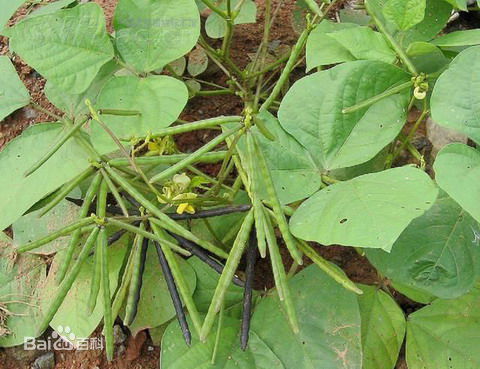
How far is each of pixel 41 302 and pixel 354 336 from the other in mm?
665

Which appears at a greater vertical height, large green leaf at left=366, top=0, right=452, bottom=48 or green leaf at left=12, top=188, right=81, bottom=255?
large green leaf at left=366, top=0, right=452, bottom=48

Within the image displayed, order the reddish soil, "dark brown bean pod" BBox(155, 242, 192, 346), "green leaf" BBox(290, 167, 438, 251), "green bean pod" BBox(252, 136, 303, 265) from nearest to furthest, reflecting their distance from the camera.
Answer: "green leaf" BBox(290, 167, 438, 251), "green bean pod" BBox(252, 136, 303, 265), "dark brown bean pod" BBox(155, 242, 192, 346), the reddish soil

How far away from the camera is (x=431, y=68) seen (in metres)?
1.30

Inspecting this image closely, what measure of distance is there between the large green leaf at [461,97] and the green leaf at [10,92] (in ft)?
2.71

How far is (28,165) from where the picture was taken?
1.24 metres

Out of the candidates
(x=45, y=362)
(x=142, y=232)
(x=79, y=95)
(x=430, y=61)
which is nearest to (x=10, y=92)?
(x=79, y=95)

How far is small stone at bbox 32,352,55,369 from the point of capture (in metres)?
1.46

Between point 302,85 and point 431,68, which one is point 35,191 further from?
point 431,68

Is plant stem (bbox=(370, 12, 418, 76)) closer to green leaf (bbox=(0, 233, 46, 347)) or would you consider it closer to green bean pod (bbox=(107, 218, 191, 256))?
green bean pod (bbox=(107, 218, 191, 256))

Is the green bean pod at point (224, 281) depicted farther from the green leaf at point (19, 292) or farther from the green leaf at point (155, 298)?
the green leaf at point (19, 292)

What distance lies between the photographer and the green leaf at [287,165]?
112 centimetres

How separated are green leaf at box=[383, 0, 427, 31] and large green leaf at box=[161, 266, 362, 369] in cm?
51

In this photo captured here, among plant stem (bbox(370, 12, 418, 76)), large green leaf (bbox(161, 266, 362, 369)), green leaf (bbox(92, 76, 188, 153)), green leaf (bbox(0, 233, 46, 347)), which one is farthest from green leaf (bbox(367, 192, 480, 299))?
green leaf (bbox(0, 233, 46, 347))

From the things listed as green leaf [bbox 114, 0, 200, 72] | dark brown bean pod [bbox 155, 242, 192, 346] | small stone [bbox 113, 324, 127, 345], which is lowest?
small stone [bbox 113, 324, 127, 345]
